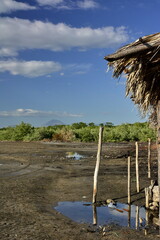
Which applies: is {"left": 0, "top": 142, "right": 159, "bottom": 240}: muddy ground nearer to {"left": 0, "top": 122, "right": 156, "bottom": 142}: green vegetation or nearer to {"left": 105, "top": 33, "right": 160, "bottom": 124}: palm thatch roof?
{"left": 105, "top": 33, "right": 160, "bottom": 124}: palm thatch roof

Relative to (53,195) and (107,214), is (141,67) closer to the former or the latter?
(107,214)

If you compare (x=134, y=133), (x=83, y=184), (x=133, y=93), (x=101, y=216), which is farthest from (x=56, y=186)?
(x=134, y=133)

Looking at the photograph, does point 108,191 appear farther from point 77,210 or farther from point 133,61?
point 133,61

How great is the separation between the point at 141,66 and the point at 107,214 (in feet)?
17.3

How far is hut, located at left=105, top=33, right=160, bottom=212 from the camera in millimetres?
5766

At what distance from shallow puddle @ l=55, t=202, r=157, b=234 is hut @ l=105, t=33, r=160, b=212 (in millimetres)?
3364

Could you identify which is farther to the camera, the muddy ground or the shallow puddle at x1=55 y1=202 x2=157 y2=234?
the shallow puddle at x1=55 y1=202 x2=157 y2=234

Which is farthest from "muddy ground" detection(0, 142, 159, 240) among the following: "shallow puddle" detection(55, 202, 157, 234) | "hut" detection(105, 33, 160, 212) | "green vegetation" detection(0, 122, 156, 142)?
"green vegetation" detection(0, 122, 156, 142)

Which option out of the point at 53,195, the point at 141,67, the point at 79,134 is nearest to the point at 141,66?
the point at 141,67

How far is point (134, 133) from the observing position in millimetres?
42812

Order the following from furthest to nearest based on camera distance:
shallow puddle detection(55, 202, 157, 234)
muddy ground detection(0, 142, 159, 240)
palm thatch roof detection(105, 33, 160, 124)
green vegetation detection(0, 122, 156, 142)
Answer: green vegetation detection(0, 122, 156, 142), shallow puddle detection(55, 202, 157, 234), muddy ground detection(0, 142, 159, 240), palm thatch roof detection(105, 33, 160, 124)

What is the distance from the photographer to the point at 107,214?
9.59 meters

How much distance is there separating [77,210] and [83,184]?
12.7ft

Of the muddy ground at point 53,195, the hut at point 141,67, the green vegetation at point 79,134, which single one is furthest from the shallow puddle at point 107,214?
the green vegetation at point 79,134
